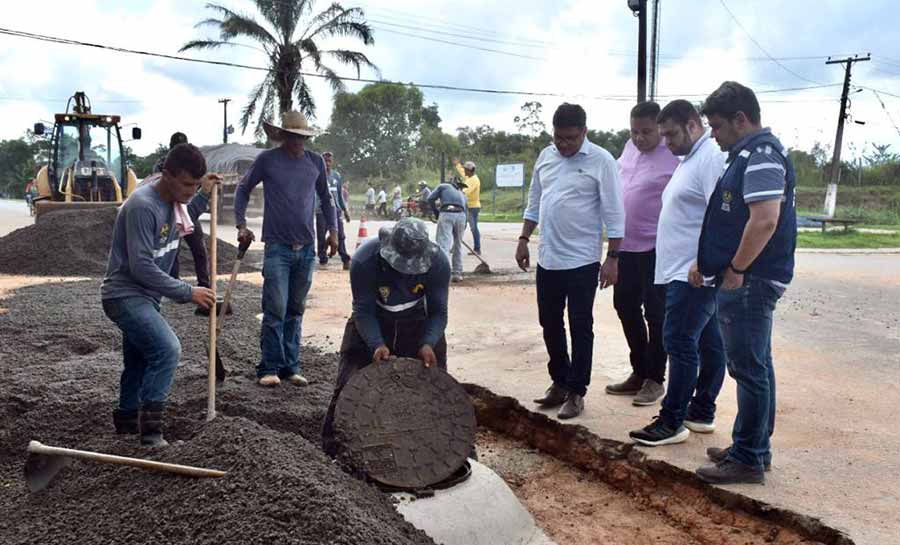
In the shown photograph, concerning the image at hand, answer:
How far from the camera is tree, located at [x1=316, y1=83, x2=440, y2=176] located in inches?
1864

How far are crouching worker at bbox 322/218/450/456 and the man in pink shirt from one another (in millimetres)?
1285

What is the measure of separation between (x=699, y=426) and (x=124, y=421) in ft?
10.0

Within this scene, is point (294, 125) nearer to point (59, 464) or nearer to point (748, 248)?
point (59, 464)

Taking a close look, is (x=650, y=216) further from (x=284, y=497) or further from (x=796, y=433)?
Answer: (x=284, y=497)

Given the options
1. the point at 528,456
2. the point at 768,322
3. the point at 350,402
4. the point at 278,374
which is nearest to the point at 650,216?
the point at 768,322

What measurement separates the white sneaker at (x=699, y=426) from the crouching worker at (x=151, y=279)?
2630 mm

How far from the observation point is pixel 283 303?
15.6ft

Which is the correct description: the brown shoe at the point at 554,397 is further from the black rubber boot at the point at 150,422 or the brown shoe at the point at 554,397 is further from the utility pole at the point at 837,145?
the utility pole at the point at 837,145

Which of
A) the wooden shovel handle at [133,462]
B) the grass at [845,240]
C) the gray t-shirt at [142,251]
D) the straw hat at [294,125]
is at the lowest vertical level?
the wooden shovel handle at [133,462]

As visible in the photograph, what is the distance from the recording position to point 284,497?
9.15 feet

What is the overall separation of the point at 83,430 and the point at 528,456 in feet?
8.17

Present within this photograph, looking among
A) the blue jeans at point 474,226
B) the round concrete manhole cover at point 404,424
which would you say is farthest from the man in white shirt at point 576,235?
the blue jeans at point 474,226

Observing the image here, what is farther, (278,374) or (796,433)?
(278,374)

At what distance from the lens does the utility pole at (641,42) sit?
48.6ft
